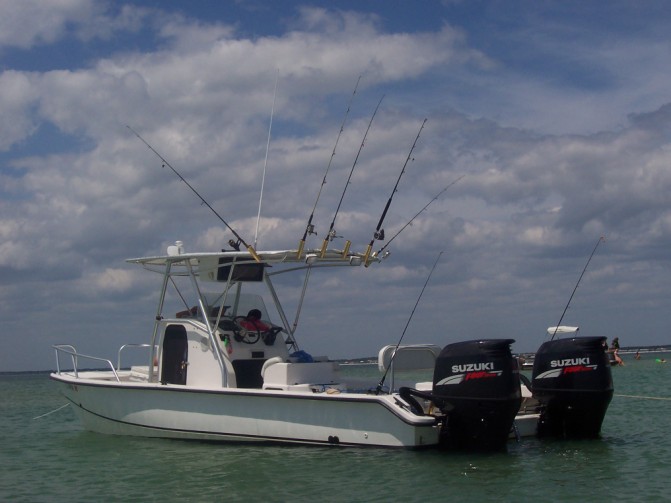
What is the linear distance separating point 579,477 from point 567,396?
6.45ft

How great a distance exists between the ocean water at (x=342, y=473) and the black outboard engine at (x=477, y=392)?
236 mm

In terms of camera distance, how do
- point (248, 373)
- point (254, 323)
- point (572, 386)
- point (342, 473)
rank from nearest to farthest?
1. point (342, 473)
2. point (572, 386)
3. point (248, 373)
4. point (254, 323)

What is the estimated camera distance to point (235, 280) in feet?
42.5

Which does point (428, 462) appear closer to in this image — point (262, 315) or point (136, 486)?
point (136, 486)

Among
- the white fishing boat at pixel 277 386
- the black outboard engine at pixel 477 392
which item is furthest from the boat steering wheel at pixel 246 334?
the black outboard engine at pixel 477 392

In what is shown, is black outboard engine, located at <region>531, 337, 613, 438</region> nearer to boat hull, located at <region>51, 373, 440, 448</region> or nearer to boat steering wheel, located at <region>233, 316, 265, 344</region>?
boat hull, located at <region>51, 373, 440, 448</region>

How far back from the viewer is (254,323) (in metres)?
13.0

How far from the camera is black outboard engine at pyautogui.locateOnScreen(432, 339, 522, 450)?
971cm

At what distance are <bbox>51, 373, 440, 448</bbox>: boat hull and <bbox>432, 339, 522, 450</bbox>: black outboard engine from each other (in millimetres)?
296

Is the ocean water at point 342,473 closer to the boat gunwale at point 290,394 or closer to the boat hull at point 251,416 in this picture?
the boat hull at point 251,416

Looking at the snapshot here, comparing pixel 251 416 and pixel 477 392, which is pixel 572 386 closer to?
pixel 477 392

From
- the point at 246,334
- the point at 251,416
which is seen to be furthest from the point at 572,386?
→ the point at 246,334

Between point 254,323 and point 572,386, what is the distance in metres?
4.75

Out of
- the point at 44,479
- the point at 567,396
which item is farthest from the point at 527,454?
the point at 44,479
